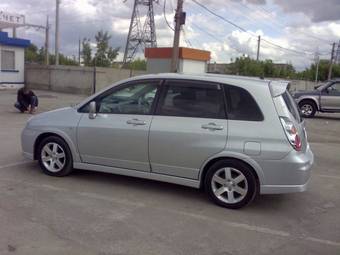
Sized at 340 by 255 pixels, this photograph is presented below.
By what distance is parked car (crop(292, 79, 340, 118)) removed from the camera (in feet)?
62.5

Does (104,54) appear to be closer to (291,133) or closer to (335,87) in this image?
(335,87)

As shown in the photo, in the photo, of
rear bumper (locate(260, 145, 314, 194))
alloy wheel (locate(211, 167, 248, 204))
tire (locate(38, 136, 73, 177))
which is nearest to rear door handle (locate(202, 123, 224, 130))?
alloy wheel (locate(211, 167, 248, 204))

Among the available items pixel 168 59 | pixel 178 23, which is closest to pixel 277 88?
pixel 178 23

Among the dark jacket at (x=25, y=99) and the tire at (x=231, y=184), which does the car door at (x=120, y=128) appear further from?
the dark jacket at (x=25, y=99)

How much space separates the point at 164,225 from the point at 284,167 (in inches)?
64.8

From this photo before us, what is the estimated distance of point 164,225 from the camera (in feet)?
16.3

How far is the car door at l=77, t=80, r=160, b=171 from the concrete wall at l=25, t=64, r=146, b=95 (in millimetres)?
20308

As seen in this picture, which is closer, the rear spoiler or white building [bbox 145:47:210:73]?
the rear spoiler

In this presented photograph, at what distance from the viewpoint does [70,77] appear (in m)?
27.4

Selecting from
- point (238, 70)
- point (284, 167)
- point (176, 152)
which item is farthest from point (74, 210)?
point (238, 70)

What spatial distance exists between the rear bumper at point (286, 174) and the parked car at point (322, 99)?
559 inches

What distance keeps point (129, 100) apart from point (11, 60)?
2384 cm

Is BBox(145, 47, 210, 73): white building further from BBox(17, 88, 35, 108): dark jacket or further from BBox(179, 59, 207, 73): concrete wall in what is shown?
BBox(17, 88, 35, 108): dark jacket

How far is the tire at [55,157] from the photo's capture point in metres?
6.68
